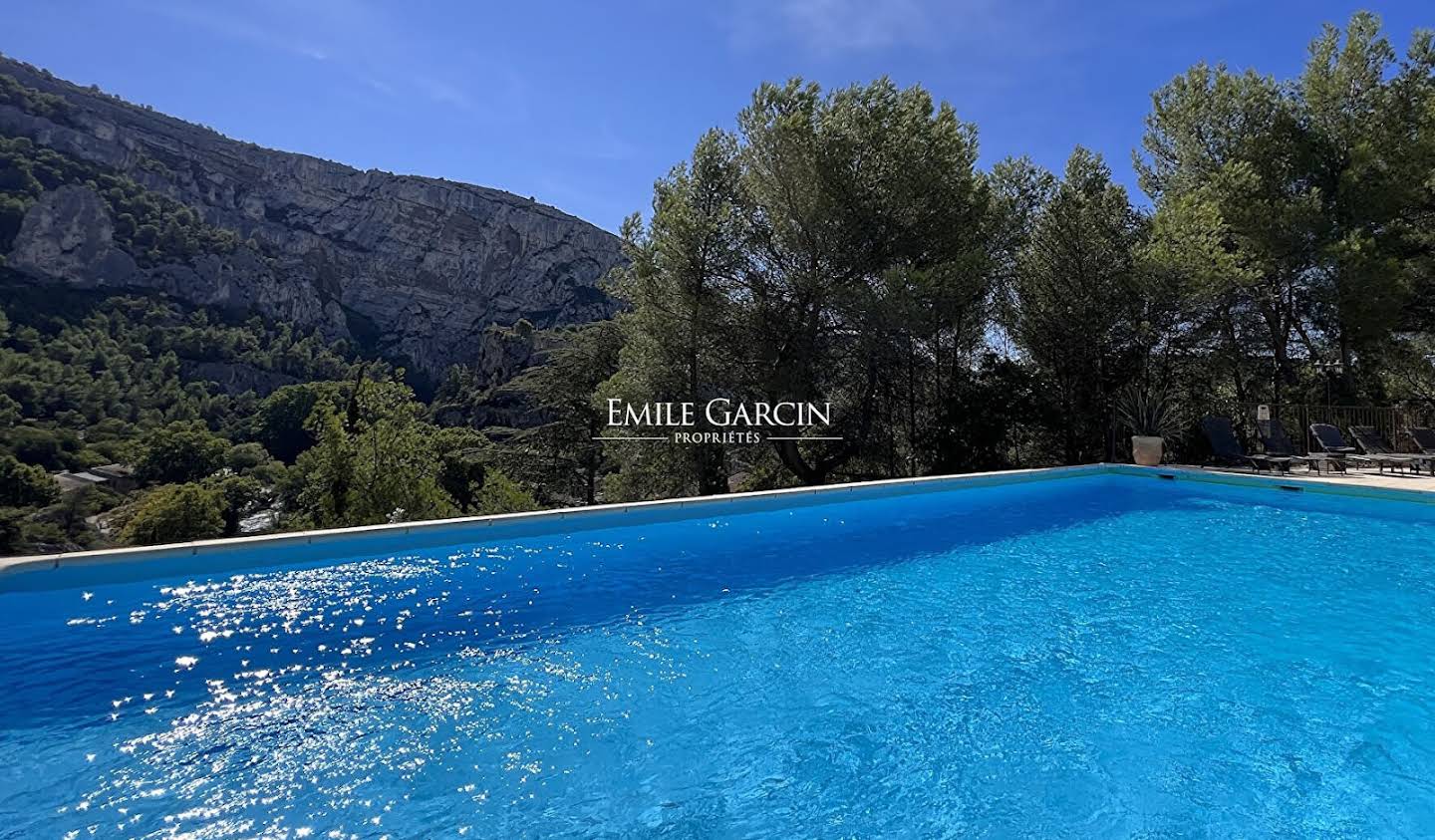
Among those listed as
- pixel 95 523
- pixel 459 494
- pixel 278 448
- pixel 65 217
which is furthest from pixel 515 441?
pixel 65 217

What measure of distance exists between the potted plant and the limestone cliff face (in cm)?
6470

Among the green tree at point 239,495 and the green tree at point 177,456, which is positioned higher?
the green tree at point 177,456

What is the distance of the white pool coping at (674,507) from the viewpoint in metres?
4.79

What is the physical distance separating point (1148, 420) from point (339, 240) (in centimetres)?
9043

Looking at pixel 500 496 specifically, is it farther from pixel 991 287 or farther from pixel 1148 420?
pixel 1148 420

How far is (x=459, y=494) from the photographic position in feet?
78.4

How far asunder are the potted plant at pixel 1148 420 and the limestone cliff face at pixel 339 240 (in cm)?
6470

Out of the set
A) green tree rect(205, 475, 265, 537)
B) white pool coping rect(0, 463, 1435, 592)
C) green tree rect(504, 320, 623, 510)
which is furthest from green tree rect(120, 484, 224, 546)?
white pool coping rect(0, 463, 1435, 592)

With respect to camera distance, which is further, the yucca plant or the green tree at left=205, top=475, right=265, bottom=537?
the green tree at left=205, top=475, right=265, bottom=537

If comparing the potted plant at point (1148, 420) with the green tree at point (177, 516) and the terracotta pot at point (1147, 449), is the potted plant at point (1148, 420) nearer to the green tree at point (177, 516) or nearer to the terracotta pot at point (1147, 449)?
the terracotta pot at point (1147, 449)

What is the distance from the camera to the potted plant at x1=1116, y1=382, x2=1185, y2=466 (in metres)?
11.5

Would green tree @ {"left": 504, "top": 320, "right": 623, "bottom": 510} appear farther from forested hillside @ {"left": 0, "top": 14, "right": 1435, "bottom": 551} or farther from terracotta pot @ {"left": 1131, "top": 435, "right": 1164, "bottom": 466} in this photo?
terracotta pot @ {"left": 1131, "top": 435, "right": 1164, "bottom": 466}

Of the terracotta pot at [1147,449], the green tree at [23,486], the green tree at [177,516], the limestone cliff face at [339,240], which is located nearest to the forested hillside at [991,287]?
the terracotta pot at [1147,449]

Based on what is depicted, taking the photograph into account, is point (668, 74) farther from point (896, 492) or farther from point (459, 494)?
point (459, 494)
